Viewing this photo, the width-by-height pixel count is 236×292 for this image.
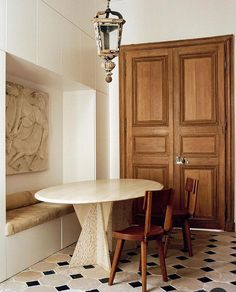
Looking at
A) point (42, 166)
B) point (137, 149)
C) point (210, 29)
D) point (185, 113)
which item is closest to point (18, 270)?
point (42, 166)

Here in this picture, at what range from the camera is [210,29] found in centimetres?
514

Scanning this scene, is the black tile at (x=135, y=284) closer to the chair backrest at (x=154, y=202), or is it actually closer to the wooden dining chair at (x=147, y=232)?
the wooden dining chair at (x=147, y=232)

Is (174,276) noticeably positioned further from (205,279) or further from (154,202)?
(154,202)

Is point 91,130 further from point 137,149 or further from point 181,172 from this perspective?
point 181,172

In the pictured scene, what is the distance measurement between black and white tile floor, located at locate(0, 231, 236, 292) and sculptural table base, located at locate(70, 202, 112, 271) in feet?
0.30

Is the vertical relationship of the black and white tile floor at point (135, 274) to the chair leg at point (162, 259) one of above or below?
below

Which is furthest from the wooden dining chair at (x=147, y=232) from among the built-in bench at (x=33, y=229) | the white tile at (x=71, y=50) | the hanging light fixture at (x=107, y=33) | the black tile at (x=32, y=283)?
the white tile at (x=71, y=50)

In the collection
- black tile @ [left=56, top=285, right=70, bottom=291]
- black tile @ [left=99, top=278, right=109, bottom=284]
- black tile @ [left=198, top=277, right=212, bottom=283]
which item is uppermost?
black tile @ [left=198, top=277, right=212, bottom=283]

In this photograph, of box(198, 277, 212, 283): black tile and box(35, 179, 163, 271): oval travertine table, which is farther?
box(35, 179, 163, 271): oval travertine table

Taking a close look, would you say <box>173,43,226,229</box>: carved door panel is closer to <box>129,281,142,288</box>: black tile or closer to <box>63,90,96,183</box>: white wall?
<box>63,90,96,183</box>: white wall

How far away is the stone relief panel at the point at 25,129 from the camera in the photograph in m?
4.13

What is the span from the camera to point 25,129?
443cm

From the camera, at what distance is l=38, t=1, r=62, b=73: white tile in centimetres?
385

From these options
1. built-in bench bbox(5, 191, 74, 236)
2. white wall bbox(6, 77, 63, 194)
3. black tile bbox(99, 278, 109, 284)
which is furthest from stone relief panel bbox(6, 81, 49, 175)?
black tile bbox(99, 278, 109, 284)
